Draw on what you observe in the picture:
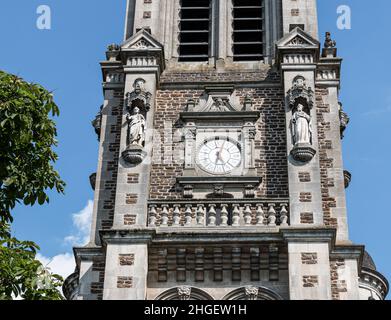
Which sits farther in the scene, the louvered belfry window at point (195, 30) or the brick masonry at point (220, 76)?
the louvered belfry window at point (195, 30)

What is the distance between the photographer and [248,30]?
3052cm

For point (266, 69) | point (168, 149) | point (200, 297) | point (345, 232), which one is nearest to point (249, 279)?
point (200, 297)

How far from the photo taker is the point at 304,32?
28.4 meters

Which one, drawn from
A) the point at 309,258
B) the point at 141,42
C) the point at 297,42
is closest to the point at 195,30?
the point at 141,42

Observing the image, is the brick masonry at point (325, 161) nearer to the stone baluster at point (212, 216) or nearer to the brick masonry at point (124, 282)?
the stone baluster at point (212, 216)

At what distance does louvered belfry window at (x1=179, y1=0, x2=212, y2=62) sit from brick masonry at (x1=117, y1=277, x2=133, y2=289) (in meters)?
9.07

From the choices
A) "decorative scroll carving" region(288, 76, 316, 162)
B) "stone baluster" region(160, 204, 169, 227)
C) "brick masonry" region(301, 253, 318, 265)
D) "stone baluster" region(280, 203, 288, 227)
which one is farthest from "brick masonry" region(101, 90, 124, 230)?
"brick masonry" region(301, 253, 318, 265)

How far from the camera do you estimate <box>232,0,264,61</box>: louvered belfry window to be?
30.0m

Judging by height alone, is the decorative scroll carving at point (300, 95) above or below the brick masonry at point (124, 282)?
above

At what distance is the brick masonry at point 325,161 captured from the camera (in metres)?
25.4

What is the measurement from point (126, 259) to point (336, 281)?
214 inches

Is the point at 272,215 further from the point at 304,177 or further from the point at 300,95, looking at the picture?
the point at 300,95

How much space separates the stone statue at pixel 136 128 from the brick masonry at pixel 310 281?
20.7 feet

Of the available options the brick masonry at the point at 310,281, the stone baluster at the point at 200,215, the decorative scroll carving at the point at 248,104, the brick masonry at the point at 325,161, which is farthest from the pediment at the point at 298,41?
the brick masonry at the point at 310,281
